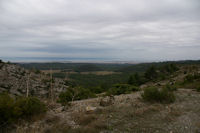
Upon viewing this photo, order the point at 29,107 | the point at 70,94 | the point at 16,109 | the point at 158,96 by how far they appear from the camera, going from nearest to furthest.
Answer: the point at 16,109 < the point at 29,107 < the point at 158,96 < the point at 70,94

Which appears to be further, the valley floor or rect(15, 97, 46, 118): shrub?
rect(15, 97, 46, 118): shrub

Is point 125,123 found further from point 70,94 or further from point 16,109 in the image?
point 70,94

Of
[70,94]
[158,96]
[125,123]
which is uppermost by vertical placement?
[158,96]

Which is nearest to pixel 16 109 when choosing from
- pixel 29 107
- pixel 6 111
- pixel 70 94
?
pixel 6 111

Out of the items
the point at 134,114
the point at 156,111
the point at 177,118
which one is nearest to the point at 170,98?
the point at 156,111

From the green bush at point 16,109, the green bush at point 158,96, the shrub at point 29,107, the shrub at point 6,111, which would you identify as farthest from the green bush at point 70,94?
the shrub at point 6,111

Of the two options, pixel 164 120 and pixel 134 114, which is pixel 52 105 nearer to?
pixel 134 114

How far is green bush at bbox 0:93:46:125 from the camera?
18.1ft

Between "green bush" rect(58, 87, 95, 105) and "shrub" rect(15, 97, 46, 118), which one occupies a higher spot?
"shrub" rect(15, 97, 46, 118)

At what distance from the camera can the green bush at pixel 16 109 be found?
217 inches

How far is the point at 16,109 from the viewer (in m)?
5.80

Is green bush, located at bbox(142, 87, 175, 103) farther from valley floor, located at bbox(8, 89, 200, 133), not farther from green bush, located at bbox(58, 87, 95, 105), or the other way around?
green bush, located at bbox(58, 87, 95, 105)

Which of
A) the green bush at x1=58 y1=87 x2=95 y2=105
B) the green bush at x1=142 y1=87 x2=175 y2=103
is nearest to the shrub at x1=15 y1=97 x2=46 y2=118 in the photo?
the green bush at x1=142 y1=87 x2=175 y2=103

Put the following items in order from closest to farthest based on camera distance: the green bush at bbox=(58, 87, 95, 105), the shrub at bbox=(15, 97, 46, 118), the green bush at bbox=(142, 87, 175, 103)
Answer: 1. the shrub at bbox=(15, 97, 46, 118)
2. the green bush at bbox=(142, 87, 175, 103)
3. the green bush at bbox=(58, 87, 95, 105)
